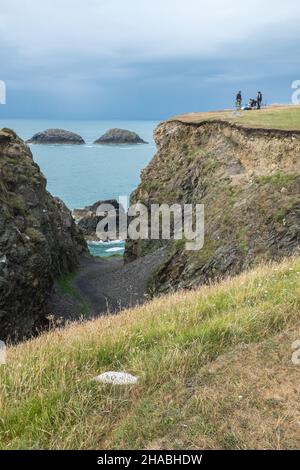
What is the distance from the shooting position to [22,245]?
38719 millimetres

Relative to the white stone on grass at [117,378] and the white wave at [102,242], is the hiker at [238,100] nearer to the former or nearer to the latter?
the white wave at [102,242]

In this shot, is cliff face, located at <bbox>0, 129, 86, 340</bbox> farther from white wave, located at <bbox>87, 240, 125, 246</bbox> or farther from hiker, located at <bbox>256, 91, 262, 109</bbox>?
white wave, located at <bbox>87, 240, 125, 246</bbox>

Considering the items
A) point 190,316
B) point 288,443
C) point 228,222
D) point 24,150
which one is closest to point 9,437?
point 288,443

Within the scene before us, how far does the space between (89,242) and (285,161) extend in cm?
5574

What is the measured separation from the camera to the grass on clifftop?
5844mm

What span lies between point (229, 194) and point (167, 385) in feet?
115

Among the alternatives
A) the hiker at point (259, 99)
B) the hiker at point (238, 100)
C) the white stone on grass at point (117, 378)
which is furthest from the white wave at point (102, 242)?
the white stone on grass at point (117, 378)

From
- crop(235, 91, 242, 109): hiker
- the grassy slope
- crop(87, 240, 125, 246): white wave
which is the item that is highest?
crop(235, 91, 242, 109): hiker

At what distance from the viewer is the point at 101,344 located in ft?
27.0

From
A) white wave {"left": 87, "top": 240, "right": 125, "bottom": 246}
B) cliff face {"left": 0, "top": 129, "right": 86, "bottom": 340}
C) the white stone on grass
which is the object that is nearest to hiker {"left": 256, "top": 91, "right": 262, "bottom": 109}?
cliff face {"left": 0, "top": 129, "right": 86, "bottom": 340}

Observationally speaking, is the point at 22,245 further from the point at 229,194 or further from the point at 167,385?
the point at 167,385

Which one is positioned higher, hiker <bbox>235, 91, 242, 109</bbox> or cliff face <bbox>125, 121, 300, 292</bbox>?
hiker <bbox>235, 91, 242, 109</bbox>

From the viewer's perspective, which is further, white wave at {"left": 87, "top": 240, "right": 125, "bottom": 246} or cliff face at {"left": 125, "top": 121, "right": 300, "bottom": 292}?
white wave at {"left": 87, "top": 240, "right": 125, "bottom": 246}

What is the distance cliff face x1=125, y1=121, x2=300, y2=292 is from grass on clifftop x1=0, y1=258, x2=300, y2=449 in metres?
20.2
